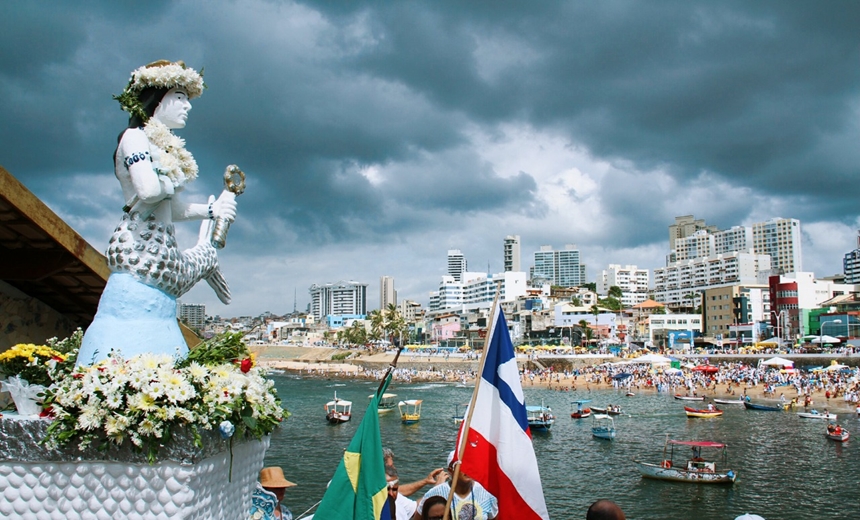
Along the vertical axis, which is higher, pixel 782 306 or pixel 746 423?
pixel 782 306

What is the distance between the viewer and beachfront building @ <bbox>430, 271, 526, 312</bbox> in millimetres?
141125

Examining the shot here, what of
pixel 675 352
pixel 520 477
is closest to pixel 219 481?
pixel 520 477

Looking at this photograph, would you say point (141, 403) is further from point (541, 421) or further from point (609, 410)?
point (609, 410)

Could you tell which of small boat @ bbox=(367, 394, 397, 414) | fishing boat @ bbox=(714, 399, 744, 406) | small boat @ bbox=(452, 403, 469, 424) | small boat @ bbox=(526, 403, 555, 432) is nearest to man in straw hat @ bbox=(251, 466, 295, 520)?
small boat @ bbox=(526, 403, 555, 432)

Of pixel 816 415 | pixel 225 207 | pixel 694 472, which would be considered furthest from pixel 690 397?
pixel 225 207

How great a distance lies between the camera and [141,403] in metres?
3.42

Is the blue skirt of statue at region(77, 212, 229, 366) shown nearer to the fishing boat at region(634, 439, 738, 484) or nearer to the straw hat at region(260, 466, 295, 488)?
the straw hat at region(260, 466, 295, 488)

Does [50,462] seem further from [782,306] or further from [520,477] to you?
[782,306]

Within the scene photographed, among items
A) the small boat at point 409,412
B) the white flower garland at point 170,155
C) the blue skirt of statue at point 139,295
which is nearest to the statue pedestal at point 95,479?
the blue skirt of statue at point 139,295

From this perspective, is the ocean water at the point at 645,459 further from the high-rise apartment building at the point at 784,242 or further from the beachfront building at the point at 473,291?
the high-rise apartment building at the point at 784,242

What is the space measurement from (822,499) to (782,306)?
254 feet

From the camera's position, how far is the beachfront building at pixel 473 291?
141125 millimetres

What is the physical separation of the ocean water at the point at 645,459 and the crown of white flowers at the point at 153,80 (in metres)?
18.6

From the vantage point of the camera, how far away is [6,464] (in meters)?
3.57
